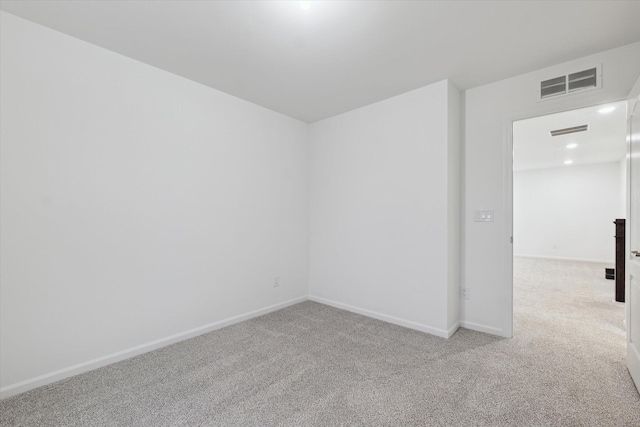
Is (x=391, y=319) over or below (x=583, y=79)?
below

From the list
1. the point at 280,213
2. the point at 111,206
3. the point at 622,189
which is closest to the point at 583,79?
the point at 280,213

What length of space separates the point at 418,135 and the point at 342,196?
1.19 meters

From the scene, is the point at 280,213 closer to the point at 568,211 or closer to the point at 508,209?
the point at 508,209

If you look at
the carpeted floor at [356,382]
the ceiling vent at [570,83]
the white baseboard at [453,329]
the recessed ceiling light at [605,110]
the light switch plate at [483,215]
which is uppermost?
the recessed ceiling light at [605,110]

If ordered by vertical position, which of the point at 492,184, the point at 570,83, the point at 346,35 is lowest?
the point at 492,184

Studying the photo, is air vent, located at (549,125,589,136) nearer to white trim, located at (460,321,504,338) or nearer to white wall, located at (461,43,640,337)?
white wall, located at (461,43,640,337)

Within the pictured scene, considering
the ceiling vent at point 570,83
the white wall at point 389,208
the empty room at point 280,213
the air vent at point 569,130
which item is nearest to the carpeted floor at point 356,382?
the empty room at point 280,213

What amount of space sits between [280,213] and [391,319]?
6.02 ft

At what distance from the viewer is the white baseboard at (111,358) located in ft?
6.19

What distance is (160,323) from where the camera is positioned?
2.56 m

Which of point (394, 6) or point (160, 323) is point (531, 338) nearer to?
point (394, 6)

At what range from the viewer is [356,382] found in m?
1.99

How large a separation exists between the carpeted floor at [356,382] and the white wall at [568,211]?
5.74 meters

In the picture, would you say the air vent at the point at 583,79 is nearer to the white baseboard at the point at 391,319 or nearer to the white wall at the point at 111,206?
the white baseboard at the point at 391,319
